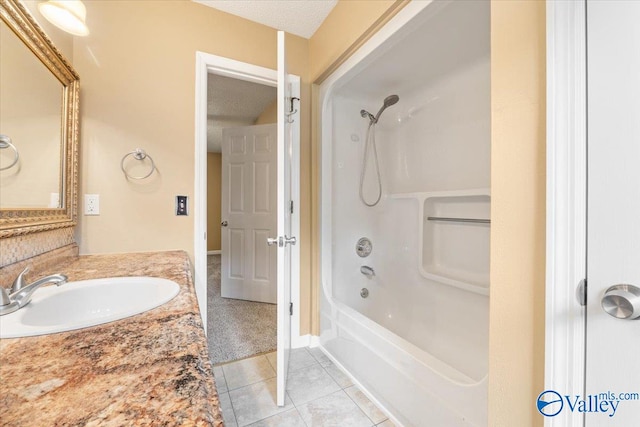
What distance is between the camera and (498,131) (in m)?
0.76

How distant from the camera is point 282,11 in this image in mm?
1731

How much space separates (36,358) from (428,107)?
223cm

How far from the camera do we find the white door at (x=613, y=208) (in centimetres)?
54

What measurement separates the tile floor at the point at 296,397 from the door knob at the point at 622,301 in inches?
43.4

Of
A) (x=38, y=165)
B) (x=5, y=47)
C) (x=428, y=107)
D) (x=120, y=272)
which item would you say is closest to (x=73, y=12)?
(x=5, y=47)

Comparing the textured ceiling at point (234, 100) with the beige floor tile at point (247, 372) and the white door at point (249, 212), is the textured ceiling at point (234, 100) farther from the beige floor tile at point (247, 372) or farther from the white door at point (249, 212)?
the beige floor tile at point (247, 372)

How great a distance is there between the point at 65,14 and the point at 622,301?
2106mm

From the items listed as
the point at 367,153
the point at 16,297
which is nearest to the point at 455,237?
the point at 367,153

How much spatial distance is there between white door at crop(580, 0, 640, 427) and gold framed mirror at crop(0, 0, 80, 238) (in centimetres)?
160

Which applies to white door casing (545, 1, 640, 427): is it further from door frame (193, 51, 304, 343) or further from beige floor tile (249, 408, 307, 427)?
door frame (193, 51, 304, 343)

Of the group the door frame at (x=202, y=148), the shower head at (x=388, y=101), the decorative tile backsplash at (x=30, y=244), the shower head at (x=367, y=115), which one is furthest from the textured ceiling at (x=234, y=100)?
the decorative tile backsplash at (x=30, y=244)

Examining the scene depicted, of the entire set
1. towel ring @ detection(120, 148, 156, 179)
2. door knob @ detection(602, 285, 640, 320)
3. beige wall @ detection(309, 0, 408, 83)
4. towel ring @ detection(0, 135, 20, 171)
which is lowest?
door knob @ detection(602, 285, 640, 320)

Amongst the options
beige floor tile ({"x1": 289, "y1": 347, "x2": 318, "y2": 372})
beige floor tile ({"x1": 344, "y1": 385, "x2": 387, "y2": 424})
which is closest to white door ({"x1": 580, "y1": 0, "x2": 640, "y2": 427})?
beige floor tile ({"x1": 344, "y1": 385, "x2": 387, "y2": 424})

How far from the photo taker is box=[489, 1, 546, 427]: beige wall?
67cm
